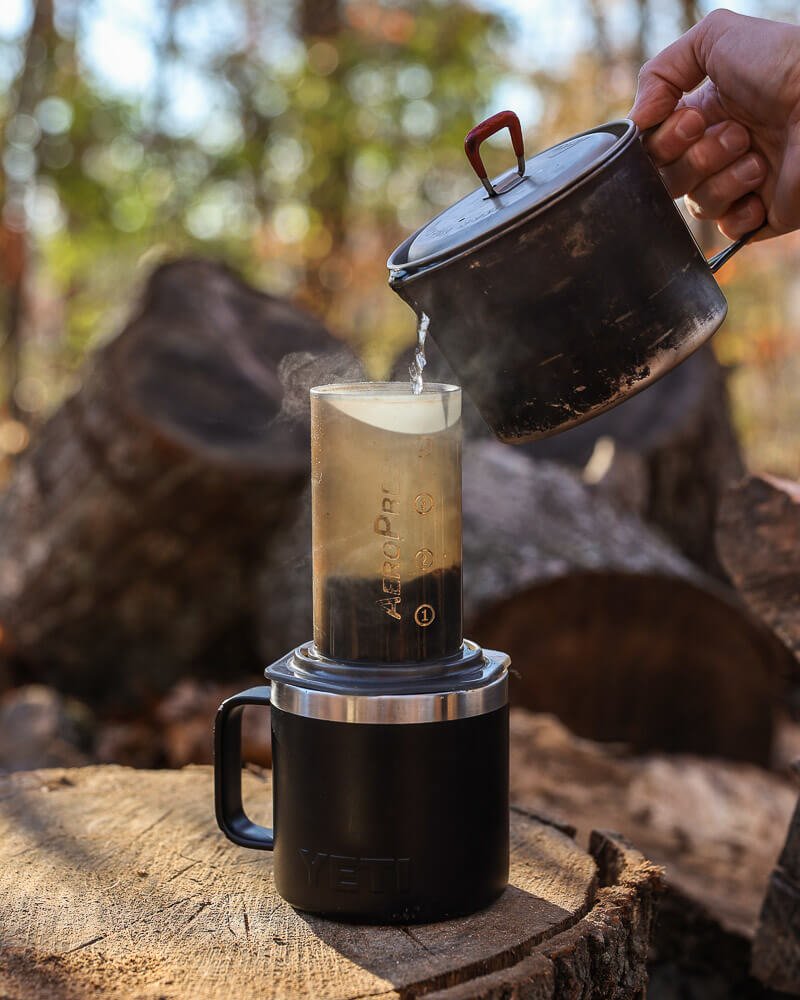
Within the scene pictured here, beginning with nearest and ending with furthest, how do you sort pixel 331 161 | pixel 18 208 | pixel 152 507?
pixel 152 507 → pixel 18 208 → pixel 331 161

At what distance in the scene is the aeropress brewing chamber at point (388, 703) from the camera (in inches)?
56.4

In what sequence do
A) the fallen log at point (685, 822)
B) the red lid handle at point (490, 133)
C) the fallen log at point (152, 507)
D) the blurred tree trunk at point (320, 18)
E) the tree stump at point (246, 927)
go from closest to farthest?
the tree stump at point (246, 927)
the red lid handle at point (490, 133)
the fallen log at point (685, 822)
the fallen log at point (152, 507)
the blurred tree trunk at point (320, 18)

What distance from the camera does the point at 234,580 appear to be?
4.10 metres

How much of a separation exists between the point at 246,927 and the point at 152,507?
2496mm

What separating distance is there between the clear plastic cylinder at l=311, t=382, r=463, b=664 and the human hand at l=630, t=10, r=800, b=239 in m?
0.71

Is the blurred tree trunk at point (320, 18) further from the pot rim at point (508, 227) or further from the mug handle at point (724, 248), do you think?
the pot rim at point (508, 227)

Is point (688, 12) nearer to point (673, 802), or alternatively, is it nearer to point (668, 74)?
point (673, 802)

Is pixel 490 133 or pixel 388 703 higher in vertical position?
pixel 490 133

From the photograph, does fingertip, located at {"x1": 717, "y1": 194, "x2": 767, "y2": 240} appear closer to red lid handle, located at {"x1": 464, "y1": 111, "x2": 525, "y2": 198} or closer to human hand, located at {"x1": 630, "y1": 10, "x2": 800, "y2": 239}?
human hand, located at {"x1": 630, "y1": 10, "x2": 800, "y2": 239}

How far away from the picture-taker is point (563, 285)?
144 cm

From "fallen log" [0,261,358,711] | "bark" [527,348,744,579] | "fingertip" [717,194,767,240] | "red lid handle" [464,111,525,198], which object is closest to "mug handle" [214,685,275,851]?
"red lid handle" [464,111,525,198]

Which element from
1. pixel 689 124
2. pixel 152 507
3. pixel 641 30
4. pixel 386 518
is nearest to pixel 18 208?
pixel 641 30

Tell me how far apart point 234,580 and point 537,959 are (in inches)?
113

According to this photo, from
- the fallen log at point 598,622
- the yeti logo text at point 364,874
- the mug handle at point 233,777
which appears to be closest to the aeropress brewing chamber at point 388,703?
the yeti logo text at point 364,874
